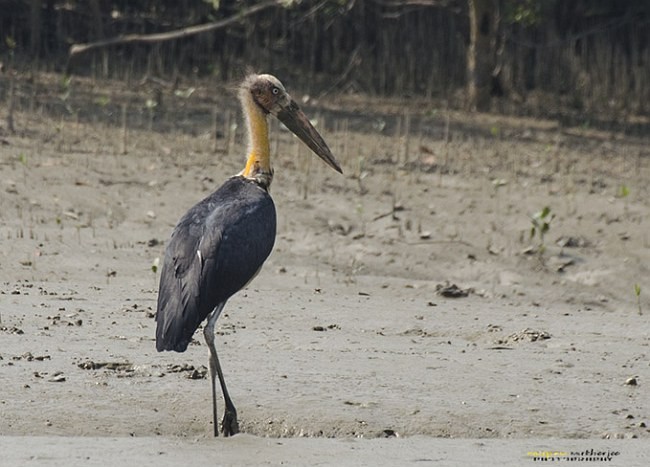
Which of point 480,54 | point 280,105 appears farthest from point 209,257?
point 480,54

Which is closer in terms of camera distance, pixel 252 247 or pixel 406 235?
pixel 252 247

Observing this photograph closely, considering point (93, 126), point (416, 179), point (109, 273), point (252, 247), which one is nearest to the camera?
point (252, 247)

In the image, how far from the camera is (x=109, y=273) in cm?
905

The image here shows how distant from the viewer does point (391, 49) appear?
1697 cm

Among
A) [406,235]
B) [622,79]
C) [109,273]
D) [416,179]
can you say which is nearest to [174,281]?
[109,273]

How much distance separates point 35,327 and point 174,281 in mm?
1458

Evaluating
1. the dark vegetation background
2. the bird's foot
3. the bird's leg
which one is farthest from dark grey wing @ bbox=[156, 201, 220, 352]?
the dark vegetation background

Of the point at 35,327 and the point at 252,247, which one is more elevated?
the point at 252,247

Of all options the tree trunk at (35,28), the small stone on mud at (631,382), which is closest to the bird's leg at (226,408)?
the small stone on mud at (631,382)

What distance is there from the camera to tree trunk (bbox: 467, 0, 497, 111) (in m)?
14.9

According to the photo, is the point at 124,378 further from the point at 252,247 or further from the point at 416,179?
the point at 416,179

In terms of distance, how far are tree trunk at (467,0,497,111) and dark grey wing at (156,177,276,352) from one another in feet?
27.5

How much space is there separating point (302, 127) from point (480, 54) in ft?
24.9

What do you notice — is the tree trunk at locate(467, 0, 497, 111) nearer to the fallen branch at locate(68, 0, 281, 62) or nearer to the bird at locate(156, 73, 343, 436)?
the fallen branch at locate(68, 0, 281, 62)
